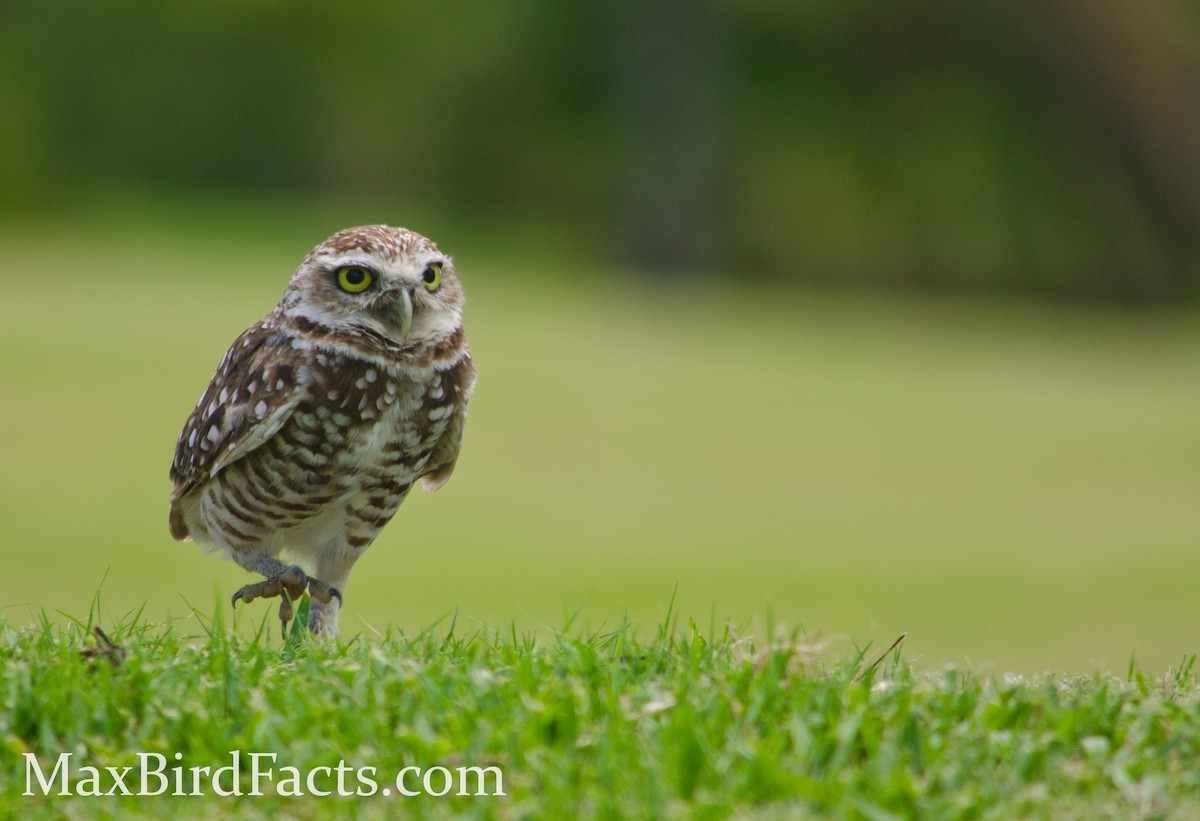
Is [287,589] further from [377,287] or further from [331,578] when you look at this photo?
[377,287]

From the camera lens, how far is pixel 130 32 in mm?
33656

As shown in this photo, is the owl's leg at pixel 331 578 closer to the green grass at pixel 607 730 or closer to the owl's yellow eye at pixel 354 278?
the green grass at pixel 607 730

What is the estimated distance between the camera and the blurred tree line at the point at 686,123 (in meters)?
25.3

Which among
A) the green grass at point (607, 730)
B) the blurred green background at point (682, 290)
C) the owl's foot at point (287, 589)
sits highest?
the blurred green background at point (682, 290)

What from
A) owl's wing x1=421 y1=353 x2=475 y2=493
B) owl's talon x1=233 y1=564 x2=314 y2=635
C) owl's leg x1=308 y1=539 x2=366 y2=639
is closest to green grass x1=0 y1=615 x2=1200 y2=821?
owl's talon x1=233 y1=564 x2=314 y2=635

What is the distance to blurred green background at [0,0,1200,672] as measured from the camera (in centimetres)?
1082

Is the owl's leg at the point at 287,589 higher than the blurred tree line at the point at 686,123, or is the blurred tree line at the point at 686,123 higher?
the blurred tree line at the point at 686,123

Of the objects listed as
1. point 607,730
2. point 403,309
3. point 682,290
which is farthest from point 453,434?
point 682,290

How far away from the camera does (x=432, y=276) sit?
3496mm

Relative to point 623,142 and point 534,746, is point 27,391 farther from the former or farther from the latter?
point 623,142

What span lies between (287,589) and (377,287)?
0.78 m

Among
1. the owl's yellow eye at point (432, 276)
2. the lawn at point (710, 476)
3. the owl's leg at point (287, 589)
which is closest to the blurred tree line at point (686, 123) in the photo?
the lawn at point (710, 476)

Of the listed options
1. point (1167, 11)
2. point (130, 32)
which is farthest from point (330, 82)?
point (1167, 11)

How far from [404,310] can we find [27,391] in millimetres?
12953
